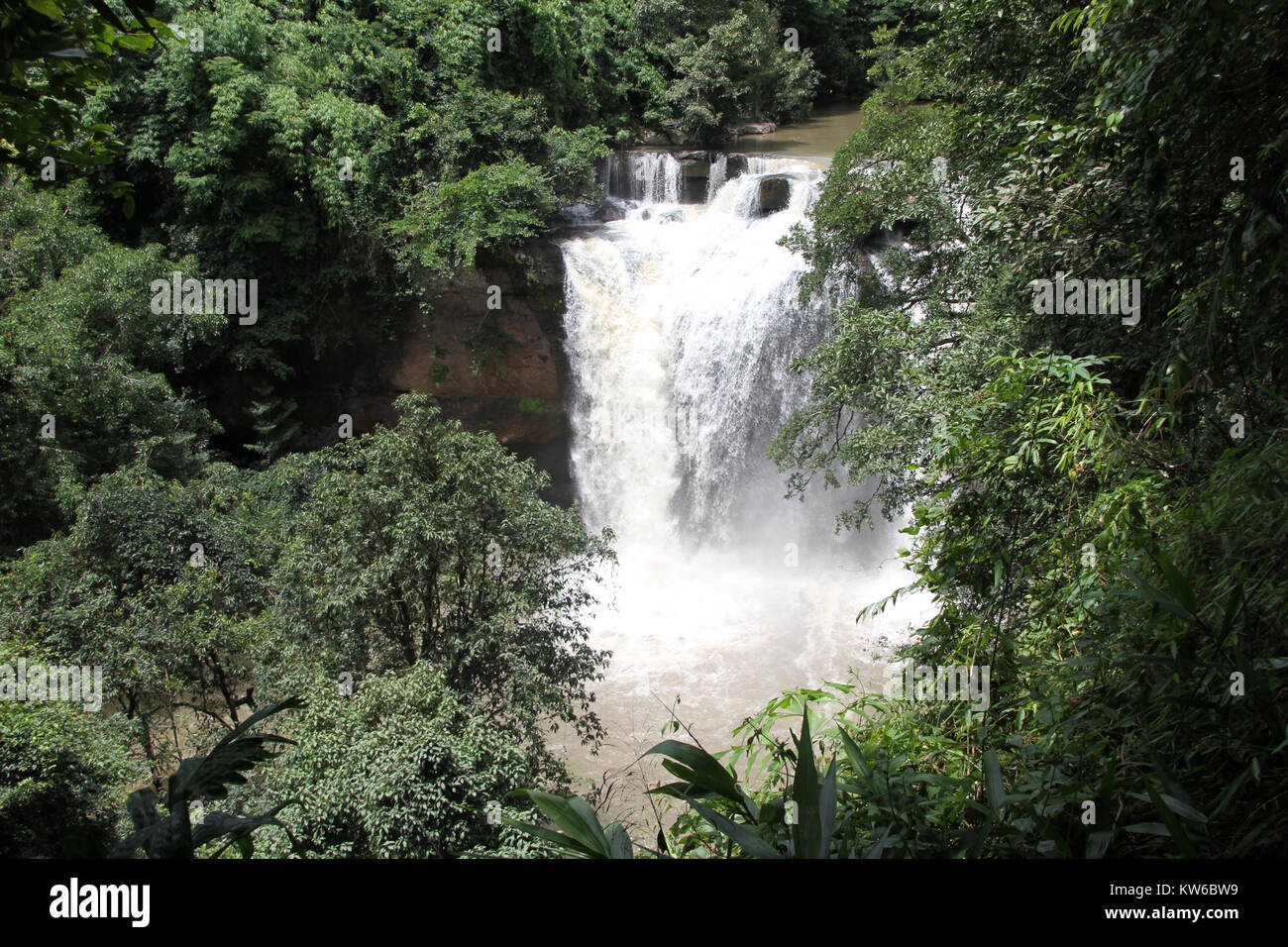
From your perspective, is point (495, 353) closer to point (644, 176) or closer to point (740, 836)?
point (644, 176)

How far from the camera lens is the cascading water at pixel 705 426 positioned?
14.1m

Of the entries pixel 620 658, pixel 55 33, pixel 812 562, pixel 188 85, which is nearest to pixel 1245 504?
pixel 55 33

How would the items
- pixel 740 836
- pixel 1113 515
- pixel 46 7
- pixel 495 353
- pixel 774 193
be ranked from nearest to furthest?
pixel 740 836, pixel 46 7, pixel 1113 515, pixel 774 193, pixel 495 353

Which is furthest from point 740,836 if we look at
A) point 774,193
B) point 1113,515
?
point 774,193

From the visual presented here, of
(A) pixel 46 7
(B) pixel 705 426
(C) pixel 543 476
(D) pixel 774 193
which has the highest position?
(D) pixel 774 193

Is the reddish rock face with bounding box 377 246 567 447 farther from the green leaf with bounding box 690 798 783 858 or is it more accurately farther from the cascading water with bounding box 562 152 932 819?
the green leaf with bounding box 690 798 783 858

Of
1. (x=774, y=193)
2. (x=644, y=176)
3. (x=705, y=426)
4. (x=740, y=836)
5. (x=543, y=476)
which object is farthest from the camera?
(x=644, y=176)

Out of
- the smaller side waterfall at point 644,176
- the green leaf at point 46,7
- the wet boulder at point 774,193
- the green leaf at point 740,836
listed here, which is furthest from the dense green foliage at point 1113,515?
the smaller side waterfall at point 644,176

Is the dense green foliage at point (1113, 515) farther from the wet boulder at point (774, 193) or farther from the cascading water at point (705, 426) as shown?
the wet boulder at point (774, 193)

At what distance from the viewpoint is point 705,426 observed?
1535 centimetres

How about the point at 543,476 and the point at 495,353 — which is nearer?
the point at 543,476

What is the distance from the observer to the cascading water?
14062 millimetres

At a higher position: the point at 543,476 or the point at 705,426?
the point at 705,426

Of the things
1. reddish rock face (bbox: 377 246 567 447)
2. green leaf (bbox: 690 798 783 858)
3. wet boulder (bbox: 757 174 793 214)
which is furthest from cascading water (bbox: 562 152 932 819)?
green leaf (bbox: 690 798 783 858)
